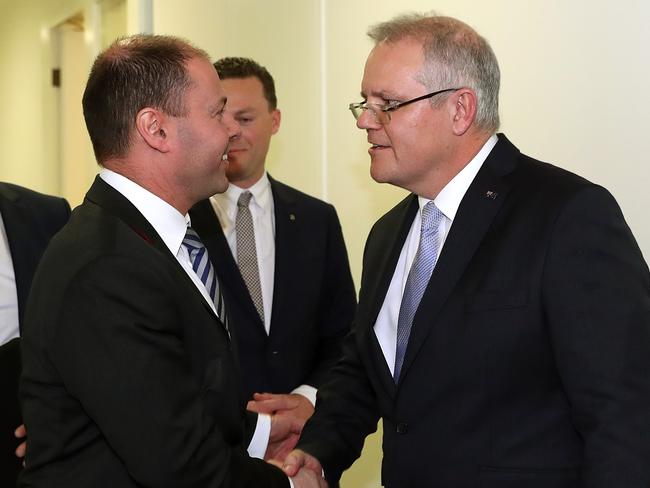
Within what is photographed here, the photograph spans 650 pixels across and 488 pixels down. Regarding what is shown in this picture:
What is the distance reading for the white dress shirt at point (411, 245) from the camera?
208 centimetres

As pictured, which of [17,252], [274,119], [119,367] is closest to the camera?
[119,367]

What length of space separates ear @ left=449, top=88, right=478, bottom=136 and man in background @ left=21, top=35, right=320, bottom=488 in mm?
551

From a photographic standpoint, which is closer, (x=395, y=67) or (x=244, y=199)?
(x=395, y=67)

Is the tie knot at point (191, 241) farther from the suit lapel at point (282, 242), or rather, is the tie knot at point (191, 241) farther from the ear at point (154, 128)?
the suit lapel at point (282, 242)

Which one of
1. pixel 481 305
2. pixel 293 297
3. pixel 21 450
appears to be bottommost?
pixel 21 450

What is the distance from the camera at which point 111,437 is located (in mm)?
1630

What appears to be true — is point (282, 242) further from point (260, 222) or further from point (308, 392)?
point (308, 392)

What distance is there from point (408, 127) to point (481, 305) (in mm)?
508

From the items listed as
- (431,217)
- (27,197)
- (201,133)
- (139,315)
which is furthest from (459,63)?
(27,197)

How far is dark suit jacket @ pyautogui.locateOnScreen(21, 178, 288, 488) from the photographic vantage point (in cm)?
161

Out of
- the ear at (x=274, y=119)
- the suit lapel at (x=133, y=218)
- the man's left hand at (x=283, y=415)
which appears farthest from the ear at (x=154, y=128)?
the ear at (x=274, y=119)

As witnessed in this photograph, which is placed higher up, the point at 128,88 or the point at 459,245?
the point at 128,88

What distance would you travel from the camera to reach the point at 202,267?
A: 205 centimetres

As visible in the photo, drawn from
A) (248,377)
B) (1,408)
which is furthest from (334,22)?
(1,408)
